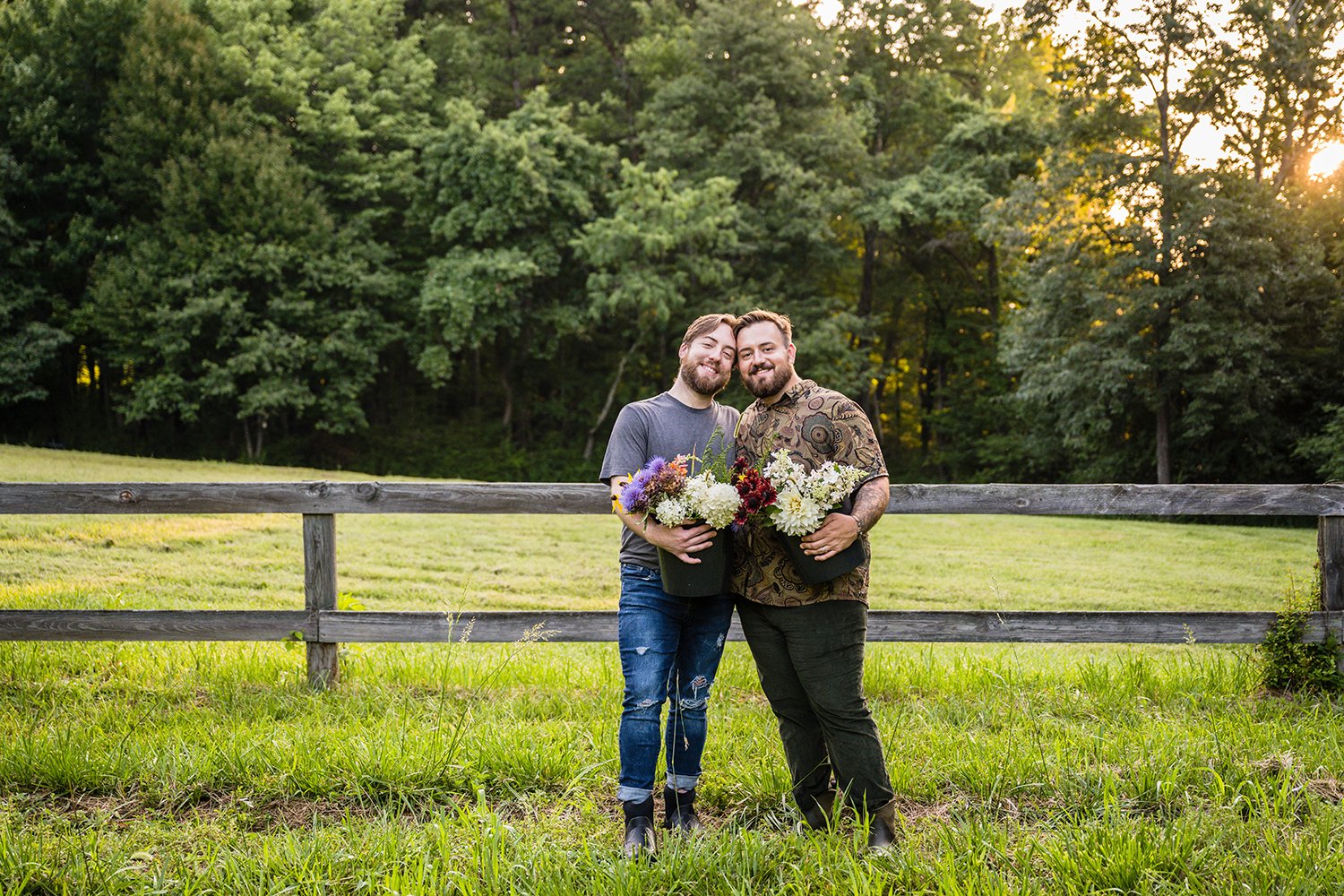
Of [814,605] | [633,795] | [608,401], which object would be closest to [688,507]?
[814,605]

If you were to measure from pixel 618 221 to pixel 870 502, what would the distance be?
940 inches

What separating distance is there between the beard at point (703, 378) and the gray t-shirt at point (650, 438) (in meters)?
0.11

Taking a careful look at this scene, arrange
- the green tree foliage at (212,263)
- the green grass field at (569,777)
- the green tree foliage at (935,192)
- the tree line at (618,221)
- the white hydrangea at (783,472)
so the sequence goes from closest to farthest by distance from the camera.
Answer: the green grass field at (569,777)
the white hydrangea at (783,472)
the tree line at (618,221)
the green tree foliage at (212,263)
the green tree foliage at (935,192)

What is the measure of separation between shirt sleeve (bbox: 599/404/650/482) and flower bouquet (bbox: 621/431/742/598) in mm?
175

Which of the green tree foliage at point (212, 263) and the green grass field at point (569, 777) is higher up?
the green tree foliage at point (212, 263)

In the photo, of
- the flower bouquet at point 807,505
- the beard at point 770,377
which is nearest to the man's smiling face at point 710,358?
the beard at point 770,377

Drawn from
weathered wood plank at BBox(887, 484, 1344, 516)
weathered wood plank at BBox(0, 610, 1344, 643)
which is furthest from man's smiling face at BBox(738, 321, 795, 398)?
weathered wood plank at BBox(0, 610, 1344, 643)

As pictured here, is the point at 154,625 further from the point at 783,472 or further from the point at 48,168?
the point at 48,168

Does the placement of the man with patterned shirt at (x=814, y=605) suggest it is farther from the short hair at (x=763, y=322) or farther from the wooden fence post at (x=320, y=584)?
the wooden fence post at (x=320, y=584)

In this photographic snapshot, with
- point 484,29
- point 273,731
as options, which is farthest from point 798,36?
point 273,731

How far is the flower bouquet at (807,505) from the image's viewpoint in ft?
9.90

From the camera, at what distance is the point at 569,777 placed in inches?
154

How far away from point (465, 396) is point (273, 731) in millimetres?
30477

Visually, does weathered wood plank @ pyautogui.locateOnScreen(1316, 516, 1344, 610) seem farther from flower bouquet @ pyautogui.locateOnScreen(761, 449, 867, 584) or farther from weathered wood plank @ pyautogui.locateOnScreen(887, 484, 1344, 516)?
flower bouquet @ pyautogui.locateOnScreen(761, 449, 867, 584)
